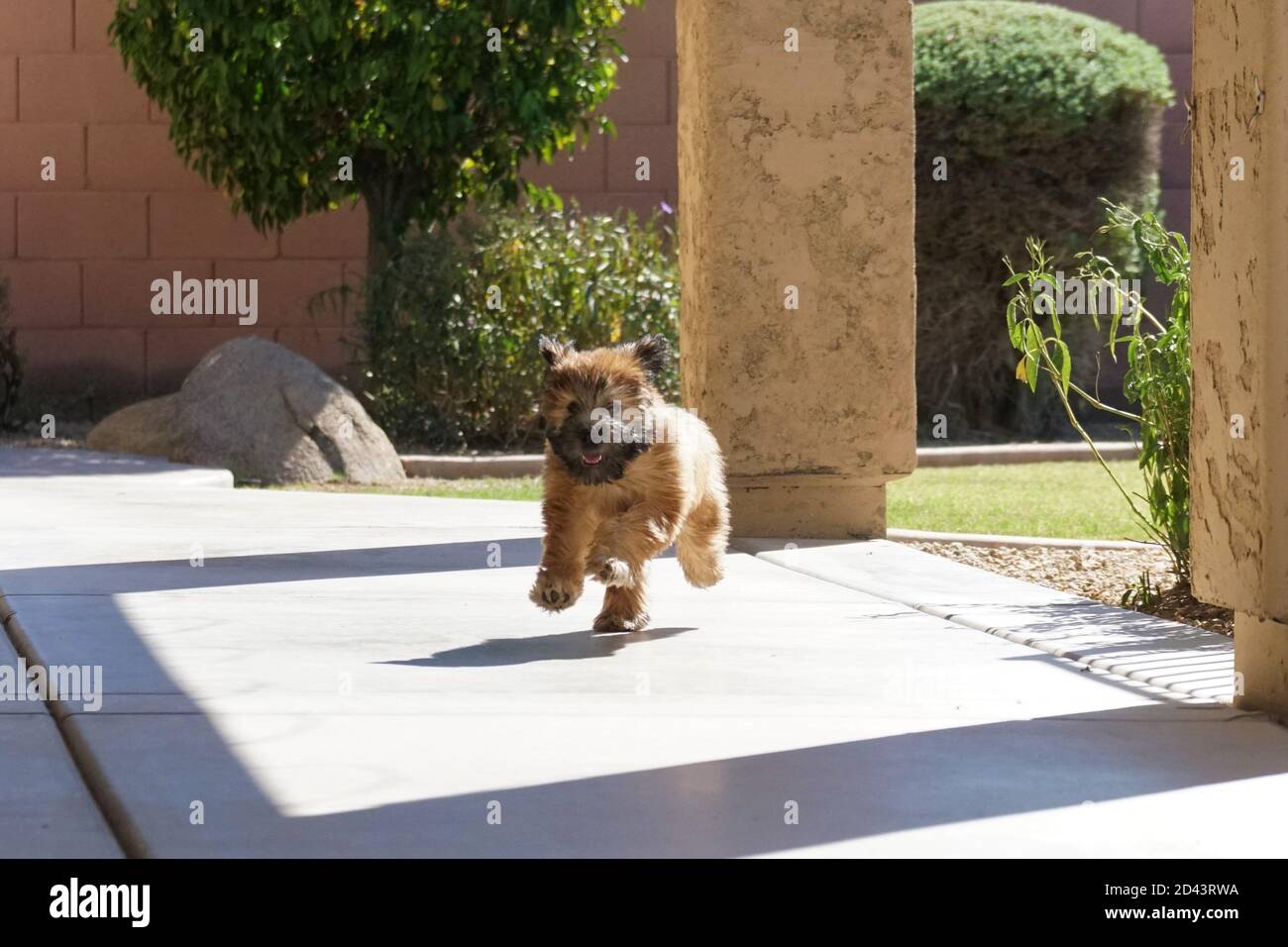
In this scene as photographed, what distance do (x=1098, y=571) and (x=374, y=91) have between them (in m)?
6.26

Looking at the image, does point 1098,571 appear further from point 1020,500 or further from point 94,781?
point 94,781

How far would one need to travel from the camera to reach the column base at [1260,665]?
4.29 m

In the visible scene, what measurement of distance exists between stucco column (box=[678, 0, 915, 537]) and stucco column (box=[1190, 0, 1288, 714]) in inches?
136

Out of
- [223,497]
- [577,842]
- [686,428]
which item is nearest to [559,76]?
[223,497]

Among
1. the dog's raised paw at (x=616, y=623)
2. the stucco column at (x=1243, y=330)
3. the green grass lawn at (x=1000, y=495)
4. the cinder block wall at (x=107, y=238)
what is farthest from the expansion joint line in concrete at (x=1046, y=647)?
the cinder block wall at (x=107, y=238)

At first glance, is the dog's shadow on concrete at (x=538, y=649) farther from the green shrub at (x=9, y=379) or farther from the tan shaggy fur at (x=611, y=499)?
the green shrub at (x=9, y=379)

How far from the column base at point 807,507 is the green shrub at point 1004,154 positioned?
16.1 feet

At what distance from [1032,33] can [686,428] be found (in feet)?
26.6

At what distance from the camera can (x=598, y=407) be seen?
505 cm

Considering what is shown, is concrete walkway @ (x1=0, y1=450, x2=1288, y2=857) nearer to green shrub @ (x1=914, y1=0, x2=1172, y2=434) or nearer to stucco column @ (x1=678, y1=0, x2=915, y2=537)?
stucco column @ (x1=678, y1=0, x2=915, y2=537)

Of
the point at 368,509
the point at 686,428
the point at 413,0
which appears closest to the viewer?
the point at 686,428

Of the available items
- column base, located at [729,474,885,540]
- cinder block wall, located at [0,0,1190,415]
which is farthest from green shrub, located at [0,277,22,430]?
column base, located at [729,474,885,540]

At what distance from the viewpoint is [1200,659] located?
506cm

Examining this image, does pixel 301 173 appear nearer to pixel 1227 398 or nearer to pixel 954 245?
pixel 954 245
